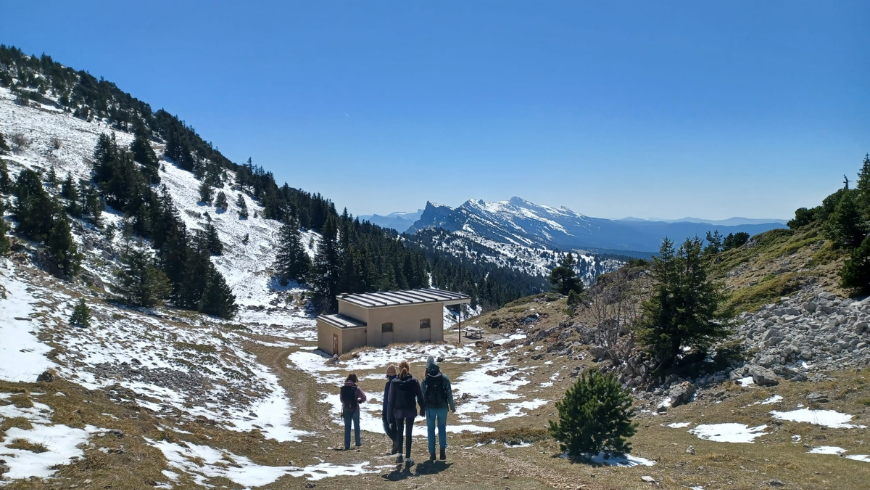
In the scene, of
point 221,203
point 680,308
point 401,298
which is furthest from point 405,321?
point 221,203

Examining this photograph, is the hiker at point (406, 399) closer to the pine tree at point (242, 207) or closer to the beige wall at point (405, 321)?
the beige wall at point (405, 321)

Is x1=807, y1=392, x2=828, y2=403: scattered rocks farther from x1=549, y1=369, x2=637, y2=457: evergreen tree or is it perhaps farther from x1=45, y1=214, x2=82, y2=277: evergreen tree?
x1=45, y1=214, x2=82, y2=277: evergreen tree

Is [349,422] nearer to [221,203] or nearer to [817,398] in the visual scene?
[817,398]

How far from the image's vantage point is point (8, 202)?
39500 millimetres

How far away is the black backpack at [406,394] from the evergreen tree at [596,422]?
2964 millimetres

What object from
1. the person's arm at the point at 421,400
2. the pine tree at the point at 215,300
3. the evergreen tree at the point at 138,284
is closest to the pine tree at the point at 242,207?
the pine tree at the point at 215,300

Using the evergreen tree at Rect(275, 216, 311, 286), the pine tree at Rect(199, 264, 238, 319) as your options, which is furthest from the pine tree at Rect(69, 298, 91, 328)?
the evergreen tree at Rect(275, 216, 311, 286)

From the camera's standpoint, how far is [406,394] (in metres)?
9.13

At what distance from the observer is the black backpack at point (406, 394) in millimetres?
9117

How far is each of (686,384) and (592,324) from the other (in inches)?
472

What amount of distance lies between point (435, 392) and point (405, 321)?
28.6m

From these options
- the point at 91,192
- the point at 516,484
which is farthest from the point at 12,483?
the point at 91,192

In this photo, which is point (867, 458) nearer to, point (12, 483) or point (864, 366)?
point (864, 366)

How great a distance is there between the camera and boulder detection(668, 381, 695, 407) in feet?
45.4
